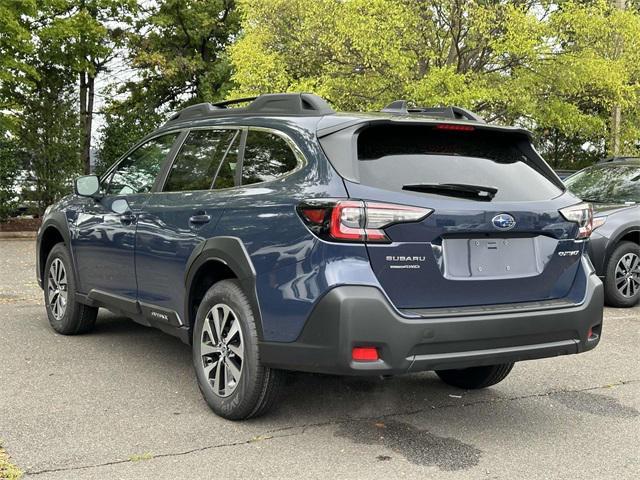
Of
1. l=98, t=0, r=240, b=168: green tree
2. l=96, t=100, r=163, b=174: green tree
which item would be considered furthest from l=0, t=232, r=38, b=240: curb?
l=98, t=0, r=240, b=168: green tree

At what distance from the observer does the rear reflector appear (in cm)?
350

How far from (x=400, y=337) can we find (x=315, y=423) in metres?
1.02

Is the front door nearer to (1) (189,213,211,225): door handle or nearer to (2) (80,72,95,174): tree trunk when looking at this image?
(1) (189,213,211,225): door handle

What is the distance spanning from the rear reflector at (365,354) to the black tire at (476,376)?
156 centimetres

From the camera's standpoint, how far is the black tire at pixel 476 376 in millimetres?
4836

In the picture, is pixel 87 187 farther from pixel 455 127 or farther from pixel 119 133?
pixel 119 133

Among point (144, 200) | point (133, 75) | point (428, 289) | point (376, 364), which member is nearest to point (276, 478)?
point (376, 364)

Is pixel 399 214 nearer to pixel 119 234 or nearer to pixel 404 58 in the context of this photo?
pixel 119 234

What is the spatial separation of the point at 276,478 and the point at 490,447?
1195 millimetres

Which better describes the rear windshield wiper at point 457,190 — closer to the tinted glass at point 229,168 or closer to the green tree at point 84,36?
the tinted glass at point 229,168

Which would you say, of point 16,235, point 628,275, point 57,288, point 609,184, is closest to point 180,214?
point 57,288

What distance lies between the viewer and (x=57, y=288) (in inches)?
252

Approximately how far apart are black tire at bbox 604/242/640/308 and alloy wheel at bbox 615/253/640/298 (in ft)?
0.04

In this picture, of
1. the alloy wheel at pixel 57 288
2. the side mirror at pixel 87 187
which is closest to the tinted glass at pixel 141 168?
the side mirror at pixel 87 187
